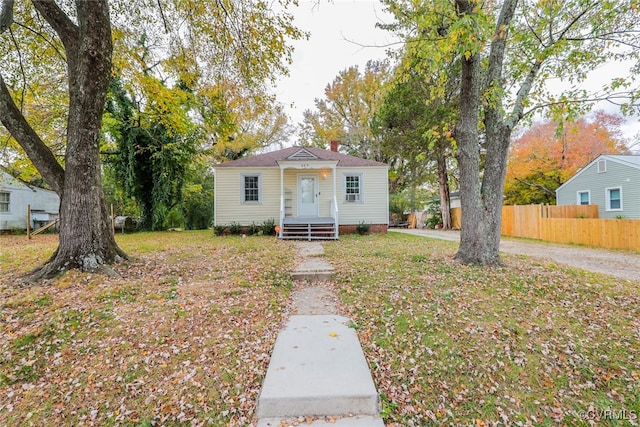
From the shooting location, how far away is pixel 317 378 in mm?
2559

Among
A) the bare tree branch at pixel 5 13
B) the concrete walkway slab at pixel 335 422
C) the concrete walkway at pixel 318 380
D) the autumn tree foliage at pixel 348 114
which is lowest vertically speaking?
the concrete walkway slab at pixel 335 422

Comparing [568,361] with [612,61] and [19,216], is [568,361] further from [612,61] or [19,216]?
[19,216]

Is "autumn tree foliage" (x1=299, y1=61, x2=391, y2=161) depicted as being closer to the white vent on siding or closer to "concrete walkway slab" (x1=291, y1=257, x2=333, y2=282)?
the white vent on siding

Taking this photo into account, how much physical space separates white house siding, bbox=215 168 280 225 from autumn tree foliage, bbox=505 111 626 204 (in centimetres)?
1659

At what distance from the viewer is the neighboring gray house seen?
1341cm

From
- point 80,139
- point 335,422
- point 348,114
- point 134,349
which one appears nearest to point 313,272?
point 134,349

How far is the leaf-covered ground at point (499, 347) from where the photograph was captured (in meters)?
2.42

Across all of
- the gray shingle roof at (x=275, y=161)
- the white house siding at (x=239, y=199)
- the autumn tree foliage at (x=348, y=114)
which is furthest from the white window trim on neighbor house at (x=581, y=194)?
the white house siding at (x=239, y=199)

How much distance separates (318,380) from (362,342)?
0.88 m

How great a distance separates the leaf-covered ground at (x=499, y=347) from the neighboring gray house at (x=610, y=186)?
1280cm

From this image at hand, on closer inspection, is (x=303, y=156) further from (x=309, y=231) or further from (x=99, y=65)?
(x=99, y=65)

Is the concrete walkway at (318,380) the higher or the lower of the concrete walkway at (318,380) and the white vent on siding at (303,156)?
the lower

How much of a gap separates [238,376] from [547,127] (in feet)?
76.4

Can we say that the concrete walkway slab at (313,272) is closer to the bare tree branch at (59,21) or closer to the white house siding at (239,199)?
the bare tree branch at (59,21)
